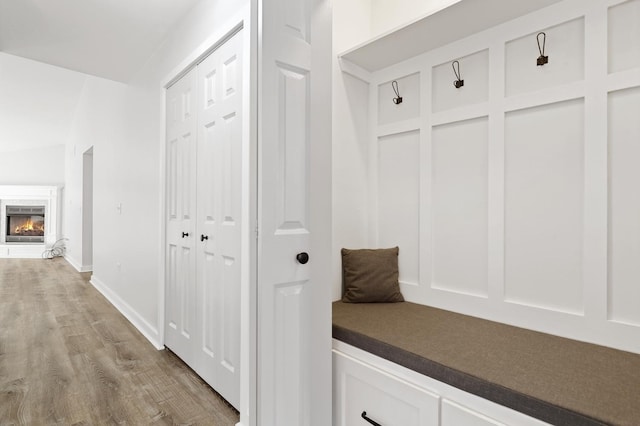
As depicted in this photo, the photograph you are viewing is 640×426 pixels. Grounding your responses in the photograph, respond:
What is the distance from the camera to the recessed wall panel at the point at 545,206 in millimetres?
1472

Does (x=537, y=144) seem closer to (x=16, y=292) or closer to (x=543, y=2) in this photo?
(x=543, y=2)

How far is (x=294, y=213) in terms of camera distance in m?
1.33

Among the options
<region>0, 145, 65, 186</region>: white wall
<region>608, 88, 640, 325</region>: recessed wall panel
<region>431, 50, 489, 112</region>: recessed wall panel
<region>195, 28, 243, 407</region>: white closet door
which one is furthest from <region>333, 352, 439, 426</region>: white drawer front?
<region>0, 145, 65, 186</region>: white wall

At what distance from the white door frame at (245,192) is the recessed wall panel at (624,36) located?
1.44m

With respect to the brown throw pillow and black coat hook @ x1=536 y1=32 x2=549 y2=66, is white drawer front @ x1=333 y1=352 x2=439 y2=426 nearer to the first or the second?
the brown throw pillow

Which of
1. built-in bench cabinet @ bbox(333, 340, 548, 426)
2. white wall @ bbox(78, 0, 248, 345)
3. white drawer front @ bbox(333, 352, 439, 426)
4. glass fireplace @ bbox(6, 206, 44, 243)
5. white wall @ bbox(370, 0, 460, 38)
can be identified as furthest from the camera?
glass fireplace @ bbox(6, 206, 44, 243)

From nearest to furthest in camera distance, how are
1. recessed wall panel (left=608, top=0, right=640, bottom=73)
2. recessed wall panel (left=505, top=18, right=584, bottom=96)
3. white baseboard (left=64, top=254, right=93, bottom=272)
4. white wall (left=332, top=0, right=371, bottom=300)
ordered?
recessed wall panel (left=608, top=0, right=640, bottom=73), recessed wall panel (left=505, top=18, right=584, bottom=96), white wall (left=332, top=0, right=371, bottom=300), white baseboard (left=64, top=254, right=93, bottom=272)

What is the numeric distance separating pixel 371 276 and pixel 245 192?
0.88 m

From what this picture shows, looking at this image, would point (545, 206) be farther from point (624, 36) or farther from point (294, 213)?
point (294, 213)

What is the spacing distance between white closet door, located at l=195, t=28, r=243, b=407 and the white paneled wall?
0.94 m

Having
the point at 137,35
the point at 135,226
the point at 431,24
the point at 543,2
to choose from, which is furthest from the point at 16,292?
the point at 543,2

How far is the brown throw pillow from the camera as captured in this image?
1.97 m

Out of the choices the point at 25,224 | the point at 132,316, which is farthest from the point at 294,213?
the point at 25,224

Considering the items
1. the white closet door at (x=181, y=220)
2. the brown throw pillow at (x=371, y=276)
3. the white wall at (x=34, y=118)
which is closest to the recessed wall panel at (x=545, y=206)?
the brown throw pillow at (x=371, y=276)
